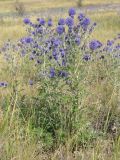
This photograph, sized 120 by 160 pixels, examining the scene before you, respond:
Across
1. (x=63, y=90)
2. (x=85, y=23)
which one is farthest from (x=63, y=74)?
(x=85, y=23)

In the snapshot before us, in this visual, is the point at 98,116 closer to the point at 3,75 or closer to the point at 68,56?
the point at 68,56

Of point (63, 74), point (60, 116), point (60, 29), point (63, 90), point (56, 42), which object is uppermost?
point (60, 29)

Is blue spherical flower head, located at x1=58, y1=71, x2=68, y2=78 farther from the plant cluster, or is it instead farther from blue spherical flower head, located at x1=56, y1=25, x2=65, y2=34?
blue spherical flower head, located at x1=56, y1=25, x2=65, y2=34

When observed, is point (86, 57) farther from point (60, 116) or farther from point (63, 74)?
point (60, 116)

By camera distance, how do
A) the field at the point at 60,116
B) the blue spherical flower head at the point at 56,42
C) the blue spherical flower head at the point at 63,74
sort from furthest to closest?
the blue spherical flower head at the point at 56,42, the blue spherical flower head at the point at 63,74, the field at the point at 60,116

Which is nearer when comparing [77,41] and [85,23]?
[77,41]

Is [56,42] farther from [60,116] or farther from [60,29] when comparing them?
[60,116]

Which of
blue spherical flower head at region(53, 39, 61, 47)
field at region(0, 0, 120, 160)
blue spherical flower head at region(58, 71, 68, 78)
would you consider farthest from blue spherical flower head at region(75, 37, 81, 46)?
blue spherical flower head at region(58, 71, 68, 78)

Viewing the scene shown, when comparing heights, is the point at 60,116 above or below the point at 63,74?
below

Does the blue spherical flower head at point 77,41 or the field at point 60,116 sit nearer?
the field at point 60,116

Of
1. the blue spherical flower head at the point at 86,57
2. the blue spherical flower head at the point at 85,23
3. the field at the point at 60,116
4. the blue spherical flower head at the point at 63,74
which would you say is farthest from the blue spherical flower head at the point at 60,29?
the blue spherical flower head at the point at 63,74

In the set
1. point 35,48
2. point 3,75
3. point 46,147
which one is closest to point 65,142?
point 46,147

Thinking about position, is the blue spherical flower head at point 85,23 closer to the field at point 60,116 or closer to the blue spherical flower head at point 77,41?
the field at point 60,116

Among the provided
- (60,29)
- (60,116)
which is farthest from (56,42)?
(60,116)
